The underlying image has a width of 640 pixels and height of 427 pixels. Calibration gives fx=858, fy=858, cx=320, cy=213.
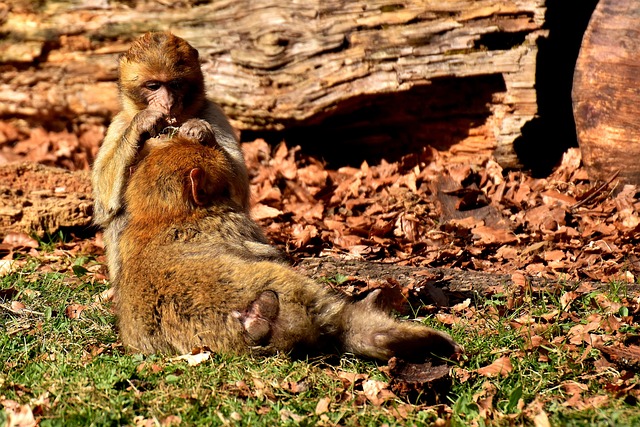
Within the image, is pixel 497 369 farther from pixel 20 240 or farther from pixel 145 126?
pixel 20 240

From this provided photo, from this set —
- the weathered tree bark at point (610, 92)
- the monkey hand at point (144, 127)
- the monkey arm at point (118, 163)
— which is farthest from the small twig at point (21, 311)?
the weathered tree bark at point (610, 92)

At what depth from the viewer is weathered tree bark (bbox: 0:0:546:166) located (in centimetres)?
847

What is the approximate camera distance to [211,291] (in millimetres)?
4980

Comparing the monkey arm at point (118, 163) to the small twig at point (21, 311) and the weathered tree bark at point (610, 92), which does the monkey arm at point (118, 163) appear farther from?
the weathered tree bark at point (610, 92)

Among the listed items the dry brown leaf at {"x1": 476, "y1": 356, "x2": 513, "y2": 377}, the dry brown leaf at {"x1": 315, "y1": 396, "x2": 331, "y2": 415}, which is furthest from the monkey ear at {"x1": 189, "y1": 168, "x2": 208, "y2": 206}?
the dry brown leaf at {"x1": 476, "y1": 356, "x2": 513, "y2": 377}

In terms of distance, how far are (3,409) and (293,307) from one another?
169cm

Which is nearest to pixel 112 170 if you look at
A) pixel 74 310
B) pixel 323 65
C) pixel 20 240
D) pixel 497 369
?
pixel 74 310

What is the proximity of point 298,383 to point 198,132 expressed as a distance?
192cm

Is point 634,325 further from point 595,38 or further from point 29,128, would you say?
point 29,128

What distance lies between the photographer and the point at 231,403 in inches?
183

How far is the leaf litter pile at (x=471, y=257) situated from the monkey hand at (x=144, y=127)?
129 centimetres

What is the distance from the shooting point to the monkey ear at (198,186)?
5383 mm

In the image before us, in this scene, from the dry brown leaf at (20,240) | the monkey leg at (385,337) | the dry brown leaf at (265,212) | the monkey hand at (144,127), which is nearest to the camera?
the monkey leg at (385,337)

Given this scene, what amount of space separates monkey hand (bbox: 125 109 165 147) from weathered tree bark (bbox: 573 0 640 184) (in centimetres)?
434
